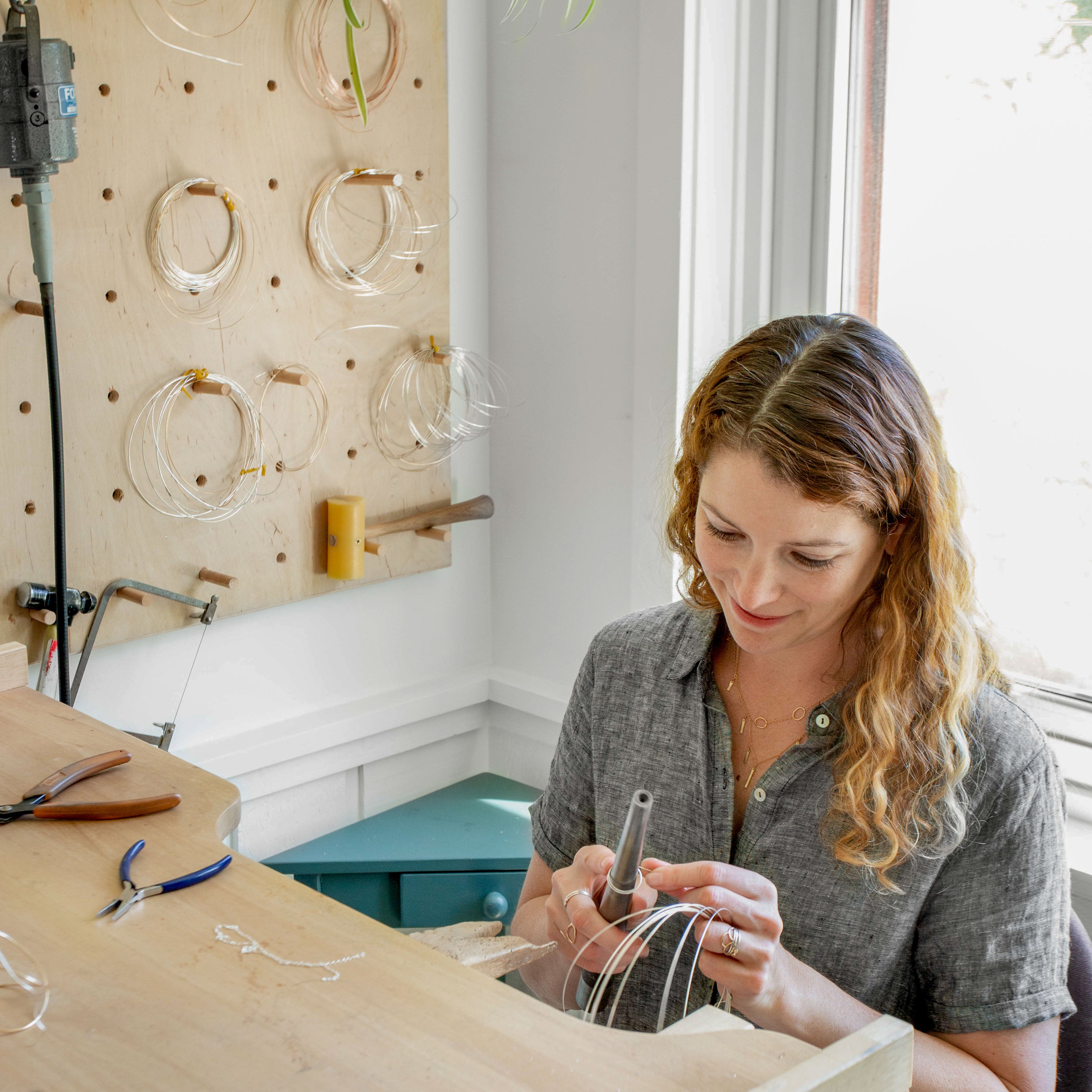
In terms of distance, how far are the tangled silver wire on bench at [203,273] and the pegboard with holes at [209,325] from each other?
0.01 meters

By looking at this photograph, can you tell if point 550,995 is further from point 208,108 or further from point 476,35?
point 476,35

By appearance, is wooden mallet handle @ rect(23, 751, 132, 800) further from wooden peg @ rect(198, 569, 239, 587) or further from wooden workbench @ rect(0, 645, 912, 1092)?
wooden peg @ rect(198, 569, 239, 587)

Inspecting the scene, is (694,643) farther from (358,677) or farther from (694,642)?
(358,677)

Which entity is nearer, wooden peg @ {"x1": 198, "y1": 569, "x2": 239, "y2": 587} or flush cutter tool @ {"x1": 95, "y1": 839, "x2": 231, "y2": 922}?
flush cutter tool @ {"x1": 95, "y1": 839, "x2": 231, "y2": 922}

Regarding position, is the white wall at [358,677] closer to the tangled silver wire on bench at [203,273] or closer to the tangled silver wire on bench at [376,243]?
the tangled silver wire on bench at [376,243]

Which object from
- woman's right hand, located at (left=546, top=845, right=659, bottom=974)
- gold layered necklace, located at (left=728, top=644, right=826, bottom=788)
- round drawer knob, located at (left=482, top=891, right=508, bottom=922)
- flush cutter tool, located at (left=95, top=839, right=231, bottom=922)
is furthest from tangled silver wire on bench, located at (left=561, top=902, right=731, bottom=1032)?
round drawer knob, located at (left=482, top=891, right=508, bottom=922)

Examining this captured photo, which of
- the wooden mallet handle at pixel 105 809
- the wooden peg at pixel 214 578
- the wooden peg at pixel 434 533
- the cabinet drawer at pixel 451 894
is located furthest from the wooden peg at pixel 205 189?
the cabinet drawer at pixel 451 894

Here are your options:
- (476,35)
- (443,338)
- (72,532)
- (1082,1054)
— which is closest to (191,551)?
(72,532)

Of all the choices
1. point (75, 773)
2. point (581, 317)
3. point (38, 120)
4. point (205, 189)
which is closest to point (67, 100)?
point (38, 120)

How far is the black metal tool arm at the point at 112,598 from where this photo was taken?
1.47 metres

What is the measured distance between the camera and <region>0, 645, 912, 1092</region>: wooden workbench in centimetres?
67

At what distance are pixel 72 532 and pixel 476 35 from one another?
1.02m

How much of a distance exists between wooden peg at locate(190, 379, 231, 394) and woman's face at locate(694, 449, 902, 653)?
2.43 feet

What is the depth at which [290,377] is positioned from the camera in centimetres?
167
